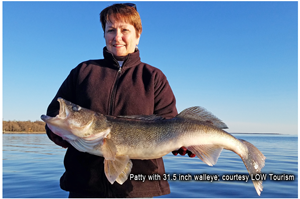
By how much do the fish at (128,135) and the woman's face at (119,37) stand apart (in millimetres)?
980

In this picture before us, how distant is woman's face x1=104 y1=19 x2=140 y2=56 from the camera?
3498mm

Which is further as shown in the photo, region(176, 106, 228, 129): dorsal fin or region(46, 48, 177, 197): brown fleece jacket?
region(176, 106, 228, 129): dorsal fin

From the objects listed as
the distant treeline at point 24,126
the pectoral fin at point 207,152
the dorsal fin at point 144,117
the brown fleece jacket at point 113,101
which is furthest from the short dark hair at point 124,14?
the distant treeline at point 24,126

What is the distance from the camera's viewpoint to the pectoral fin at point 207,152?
317cm

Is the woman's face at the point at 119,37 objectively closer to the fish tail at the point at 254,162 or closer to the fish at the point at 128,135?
the fish at the point at 128,135

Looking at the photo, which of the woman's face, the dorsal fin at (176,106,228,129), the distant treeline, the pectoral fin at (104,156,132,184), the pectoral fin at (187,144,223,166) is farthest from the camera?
the distant treeline

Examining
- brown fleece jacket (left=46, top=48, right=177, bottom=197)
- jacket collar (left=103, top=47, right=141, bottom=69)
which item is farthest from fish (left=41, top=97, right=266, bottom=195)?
jacket collar (left=103, top=47, right=141, bottom=69)

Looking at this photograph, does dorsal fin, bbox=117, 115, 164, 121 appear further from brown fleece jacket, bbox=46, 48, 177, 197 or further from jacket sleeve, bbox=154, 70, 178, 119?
jacket sleeve, bbox=154, 70, 178, 119

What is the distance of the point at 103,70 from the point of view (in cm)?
348

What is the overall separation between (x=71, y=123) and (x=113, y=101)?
577 millimetres

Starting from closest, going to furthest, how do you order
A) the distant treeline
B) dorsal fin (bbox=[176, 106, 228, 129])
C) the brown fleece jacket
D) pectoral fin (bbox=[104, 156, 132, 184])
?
pectoral fin (bbox=[104, 156, 132, 184]), the brown fleece jacket, dorsal fin (bbox=[176, 106, 228, 129]), the distant treeline

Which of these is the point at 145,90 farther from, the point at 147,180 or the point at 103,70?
the point at 147,180

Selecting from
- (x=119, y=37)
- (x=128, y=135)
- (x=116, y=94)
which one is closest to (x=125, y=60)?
(x=119, y=37)

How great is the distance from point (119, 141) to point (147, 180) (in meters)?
0.55
